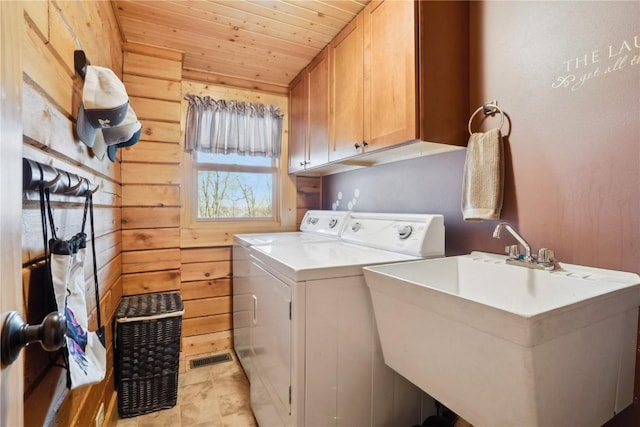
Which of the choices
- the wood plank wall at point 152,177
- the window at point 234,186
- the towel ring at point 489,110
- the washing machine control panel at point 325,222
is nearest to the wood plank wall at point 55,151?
the wood plank wall at point 152,177

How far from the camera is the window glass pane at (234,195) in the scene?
8.54 ft

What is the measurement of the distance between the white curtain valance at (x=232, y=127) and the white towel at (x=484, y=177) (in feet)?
5.84

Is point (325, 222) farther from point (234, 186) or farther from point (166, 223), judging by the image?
point (166, 223)

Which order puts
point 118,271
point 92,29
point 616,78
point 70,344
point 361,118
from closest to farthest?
point 70,344 < point 616,78 < point 92,29 < point 361,118 < point 118,271

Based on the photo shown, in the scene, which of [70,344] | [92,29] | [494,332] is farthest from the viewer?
[92,29]

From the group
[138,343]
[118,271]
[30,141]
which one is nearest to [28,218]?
[30,141]

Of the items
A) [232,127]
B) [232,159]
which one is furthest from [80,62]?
[232,159]

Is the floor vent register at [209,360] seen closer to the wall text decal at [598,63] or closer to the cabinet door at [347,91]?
the cabinet door at [347,91]

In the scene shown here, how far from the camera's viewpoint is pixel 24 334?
0.45 meters

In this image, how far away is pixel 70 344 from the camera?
83 cm

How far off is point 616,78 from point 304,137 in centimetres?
184

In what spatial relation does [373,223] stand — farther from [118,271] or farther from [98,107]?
[118,271]

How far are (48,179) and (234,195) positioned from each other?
1958 millimetres

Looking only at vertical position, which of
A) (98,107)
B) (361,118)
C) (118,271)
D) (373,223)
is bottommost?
(118,271)
